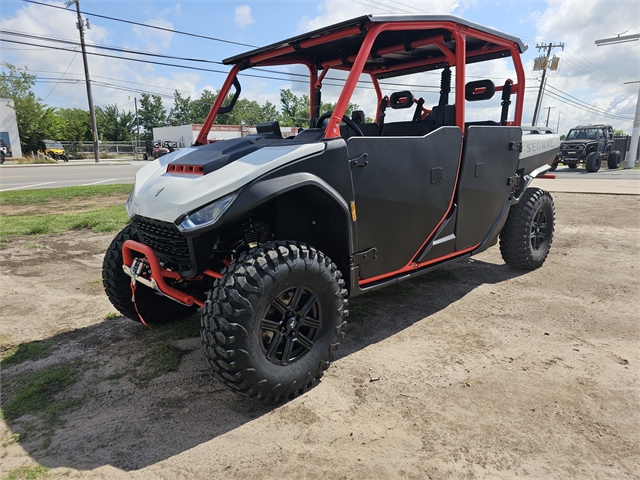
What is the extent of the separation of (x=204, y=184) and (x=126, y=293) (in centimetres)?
142

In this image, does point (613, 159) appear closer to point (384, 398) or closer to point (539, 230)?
point (539, 230)

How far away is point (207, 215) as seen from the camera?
229cm

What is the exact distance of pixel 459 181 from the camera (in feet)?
11.9

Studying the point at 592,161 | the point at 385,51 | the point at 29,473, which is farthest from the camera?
the point at 592,161

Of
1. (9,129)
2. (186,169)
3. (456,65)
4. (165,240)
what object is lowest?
(165,240)

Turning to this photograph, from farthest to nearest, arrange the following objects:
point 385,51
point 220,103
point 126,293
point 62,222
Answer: point 62,222 → point 385,51 → point 220,103 → point 126,293

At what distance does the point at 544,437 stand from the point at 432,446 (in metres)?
0.58

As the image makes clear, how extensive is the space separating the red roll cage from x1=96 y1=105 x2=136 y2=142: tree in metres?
69.0

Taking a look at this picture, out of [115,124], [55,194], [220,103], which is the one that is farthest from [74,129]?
[220,103]

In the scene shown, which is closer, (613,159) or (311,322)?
(311,322)

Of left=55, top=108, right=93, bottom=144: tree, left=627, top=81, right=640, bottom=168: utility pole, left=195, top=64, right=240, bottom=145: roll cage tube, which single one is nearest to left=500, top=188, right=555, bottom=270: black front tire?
left=195, top=64, right=240, bottom=145: roll cage tube

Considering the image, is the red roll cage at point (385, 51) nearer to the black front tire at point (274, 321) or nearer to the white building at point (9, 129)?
the black front tire at point (274, 321)

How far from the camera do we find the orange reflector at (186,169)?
256 cm

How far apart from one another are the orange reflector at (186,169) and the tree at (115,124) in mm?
70010
